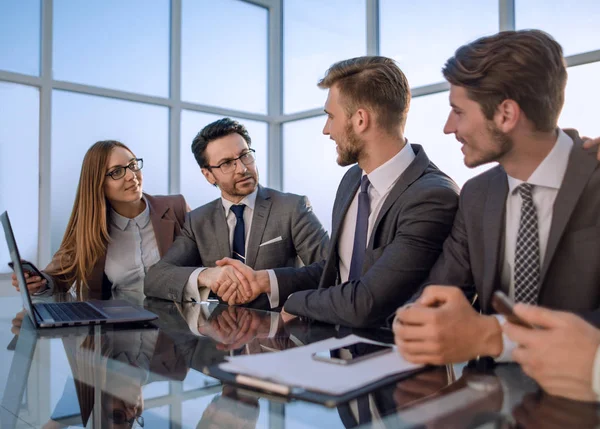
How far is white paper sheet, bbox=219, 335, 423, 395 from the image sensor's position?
0.90 metres

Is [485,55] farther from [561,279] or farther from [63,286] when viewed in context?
[63,286]

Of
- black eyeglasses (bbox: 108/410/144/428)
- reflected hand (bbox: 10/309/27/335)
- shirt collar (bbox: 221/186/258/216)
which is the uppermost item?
shirt collar (bbox: 221/186/258/216)

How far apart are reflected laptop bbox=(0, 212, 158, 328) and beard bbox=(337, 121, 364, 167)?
1049mm

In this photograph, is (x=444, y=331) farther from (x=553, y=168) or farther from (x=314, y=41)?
(x=314, y=41)

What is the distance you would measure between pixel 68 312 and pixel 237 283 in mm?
651

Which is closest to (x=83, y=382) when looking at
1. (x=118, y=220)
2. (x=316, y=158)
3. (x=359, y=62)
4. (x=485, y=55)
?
(x=485, y=55)

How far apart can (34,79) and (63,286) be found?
11.0 ft

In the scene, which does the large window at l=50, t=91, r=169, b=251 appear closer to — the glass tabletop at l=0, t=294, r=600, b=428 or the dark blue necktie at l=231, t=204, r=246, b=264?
the dark blue necktie at l=231, t=204, r=246, b=264

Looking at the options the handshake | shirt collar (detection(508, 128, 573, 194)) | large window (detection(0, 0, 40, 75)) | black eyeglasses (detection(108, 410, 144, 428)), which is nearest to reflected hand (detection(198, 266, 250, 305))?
the handshake

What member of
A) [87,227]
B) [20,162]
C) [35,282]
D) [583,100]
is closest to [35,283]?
[35,282]

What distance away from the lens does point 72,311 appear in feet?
6.33

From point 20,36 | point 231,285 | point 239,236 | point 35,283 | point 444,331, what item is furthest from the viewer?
point 20,36

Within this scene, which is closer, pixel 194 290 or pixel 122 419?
pixel 122 419

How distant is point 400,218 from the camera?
1868 mm
